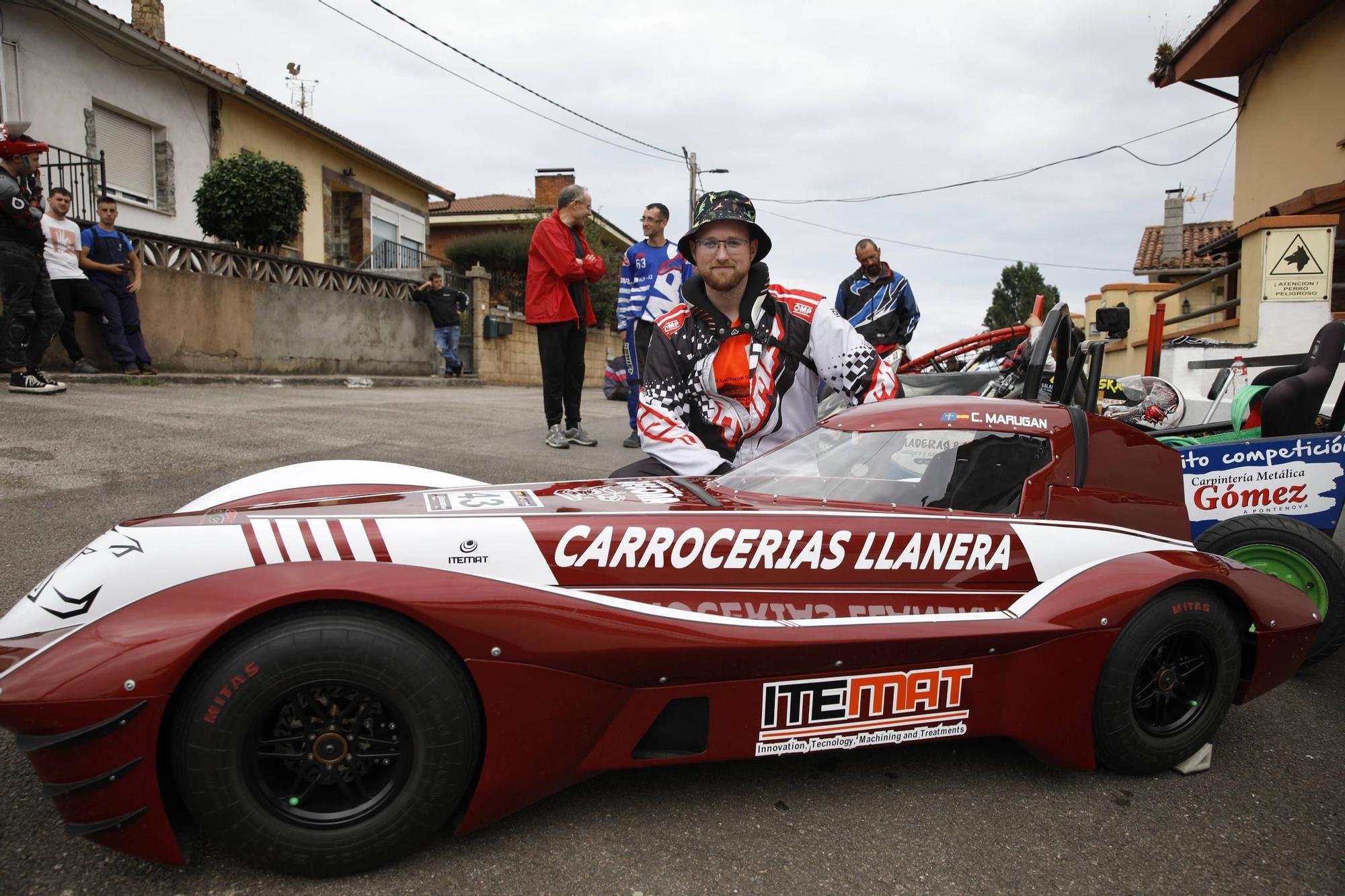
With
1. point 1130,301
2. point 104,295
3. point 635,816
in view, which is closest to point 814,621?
point 635,816

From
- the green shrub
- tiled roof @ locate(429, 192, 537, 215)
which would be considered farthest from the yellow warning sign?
tiled roof @ locate(429, 192, 537, 215)

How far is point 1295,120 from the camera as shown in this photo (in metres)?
12.0

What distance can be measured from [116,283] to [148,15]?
11.2 metres

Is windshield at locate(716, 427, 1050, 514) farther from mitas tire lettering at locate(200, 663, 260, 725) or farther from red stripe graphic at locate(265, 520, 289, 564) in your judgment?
mitas tire lettering at locate(200, 663, 260, 725)

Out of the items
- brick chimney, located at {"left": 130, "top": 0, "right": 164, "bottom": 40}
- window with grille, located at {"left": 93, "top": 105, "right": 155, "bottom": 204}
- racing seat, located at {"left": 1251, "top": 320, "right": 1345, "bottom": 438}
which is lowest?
racing seat, located at {"left": 1251, "top": 320, "right": 1345, "bottom": 438}

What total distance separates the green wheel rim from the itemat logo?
65.7 inches

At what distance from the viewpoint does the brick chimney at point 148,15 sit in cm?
1617

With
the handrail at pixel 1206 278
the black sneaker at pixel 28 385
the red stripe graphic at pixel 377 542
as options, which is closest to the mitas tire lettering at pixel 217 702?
the red stripe graphic at pixel 377 542

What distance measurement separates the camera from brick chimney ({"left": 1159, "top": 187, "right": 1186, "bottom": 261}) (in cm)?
2633

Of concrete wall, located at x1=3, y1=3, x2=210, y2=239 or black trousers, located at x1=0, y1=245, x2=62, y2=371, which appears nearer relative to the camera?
black trousers, located at x1=0, y1=245, x2=62, y2=371

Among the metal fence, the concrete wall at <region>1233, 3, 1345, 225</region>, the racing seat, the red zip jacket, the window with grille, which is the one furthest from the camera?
the window with grille

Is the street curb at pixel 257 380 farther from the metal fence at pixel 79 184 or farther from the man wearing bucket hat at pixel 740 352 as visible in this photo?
the man wearing bucket hat at pixel 740 352

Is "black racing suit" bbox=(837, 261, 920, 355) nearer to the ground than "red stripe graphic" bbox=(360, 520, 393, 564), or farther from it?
farther from it

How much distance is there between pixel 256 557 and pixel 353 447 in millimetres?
4514
